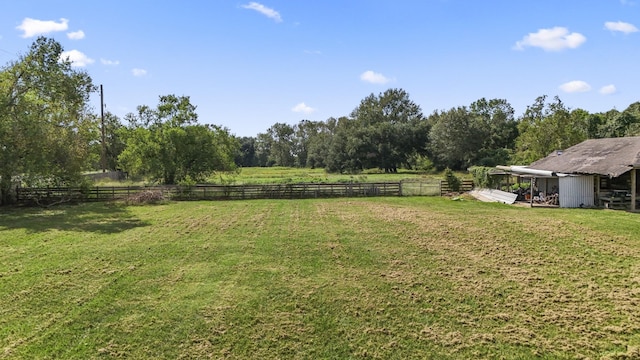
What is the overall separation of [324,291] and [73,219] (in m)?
13.8

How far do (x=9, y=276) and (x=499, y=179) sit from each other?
25200 mm

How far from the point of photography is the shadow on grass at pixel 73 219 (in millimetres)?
14478

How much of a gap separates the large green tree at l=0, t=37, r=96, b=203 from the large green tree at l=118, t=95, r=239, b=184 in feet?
16.6

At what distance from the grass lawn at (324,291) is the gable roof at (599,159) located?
478cm

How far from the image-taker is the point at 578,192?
1900 cm

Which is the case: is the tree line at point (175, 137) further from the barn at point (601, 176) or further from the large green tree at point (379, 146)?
the barn at point (601, 176)

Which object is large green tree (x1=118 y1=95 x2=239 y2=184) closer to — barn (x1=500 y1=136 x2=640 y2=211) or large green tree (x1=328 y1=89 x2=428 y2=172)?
barn (x1=500 y1=136 x2=640 y2=211)

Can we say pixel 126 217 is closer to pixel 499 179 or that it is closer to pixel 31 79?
pixel 31 79

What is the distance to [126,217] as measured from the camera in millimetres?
17094

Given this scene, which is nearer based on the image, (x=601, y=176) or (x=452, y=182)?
(x=601, y=176)

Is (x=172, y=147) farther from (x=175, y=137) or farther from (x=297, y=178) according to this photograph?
(x=297, y=178)

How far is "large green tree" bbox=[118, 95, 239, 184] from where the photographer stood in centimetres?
2852

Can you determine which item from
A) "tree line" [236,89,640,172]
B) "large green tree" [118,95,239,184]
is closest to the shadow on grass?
"large green tree" [118,95,239,184]

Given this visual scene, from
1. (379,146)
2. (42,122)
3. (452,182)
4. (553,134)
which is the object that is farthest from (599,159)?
(379,146)
